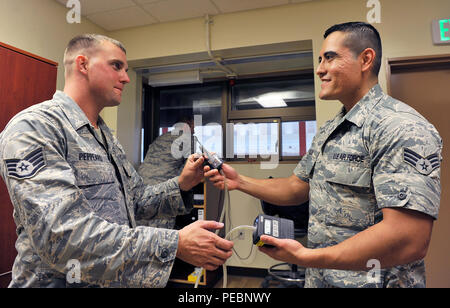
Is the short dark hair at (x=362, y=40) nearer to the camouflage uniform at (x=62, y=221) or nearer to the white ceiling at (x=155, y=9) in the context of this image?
the camouflage uniform at (x=62, y=221)

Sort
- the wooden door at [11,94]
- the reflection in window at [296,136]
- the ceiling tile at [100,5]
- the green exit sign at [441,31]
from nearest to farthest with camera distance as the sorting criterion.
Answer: the wooden door at [11,94]
the green exit sign at [441,31]
the ceiling tile at [100,5]
the reflection in window at [296,136]

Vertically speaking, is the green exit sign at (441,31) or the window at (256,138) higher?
the green exit sign at (441,31)

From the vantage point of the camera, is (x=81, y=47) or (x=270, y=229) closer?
(x=270, y=229)

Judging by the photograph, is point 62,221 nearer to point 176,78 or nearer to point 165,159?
point 165,159

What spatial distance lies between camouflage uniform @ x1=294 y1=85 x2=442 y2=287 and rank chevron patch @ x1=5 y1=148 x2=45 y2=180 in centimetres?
99

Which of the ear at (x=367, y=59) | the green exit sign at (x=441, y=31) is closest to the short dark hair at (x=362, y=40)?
the ear at (x=367, y=59)

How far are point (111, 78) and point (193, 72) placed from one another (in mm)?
2143

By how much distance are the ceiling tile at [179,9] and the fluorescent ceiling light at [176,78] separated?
626mm

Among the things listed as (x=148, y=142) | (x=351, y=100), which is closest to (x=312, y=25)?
(x=351, y=100)

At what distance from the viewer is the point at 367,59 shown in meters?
1.11

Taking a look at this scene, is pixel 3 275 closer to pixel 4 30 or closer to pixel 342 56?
pixel 4 30

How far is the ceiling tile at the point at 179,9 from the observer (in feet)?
8.34

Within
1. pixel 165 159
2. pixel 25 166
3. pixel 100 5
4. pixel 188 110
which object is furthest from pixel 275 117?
pixel 25 166

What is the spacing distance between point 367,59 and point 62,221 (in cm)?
122
